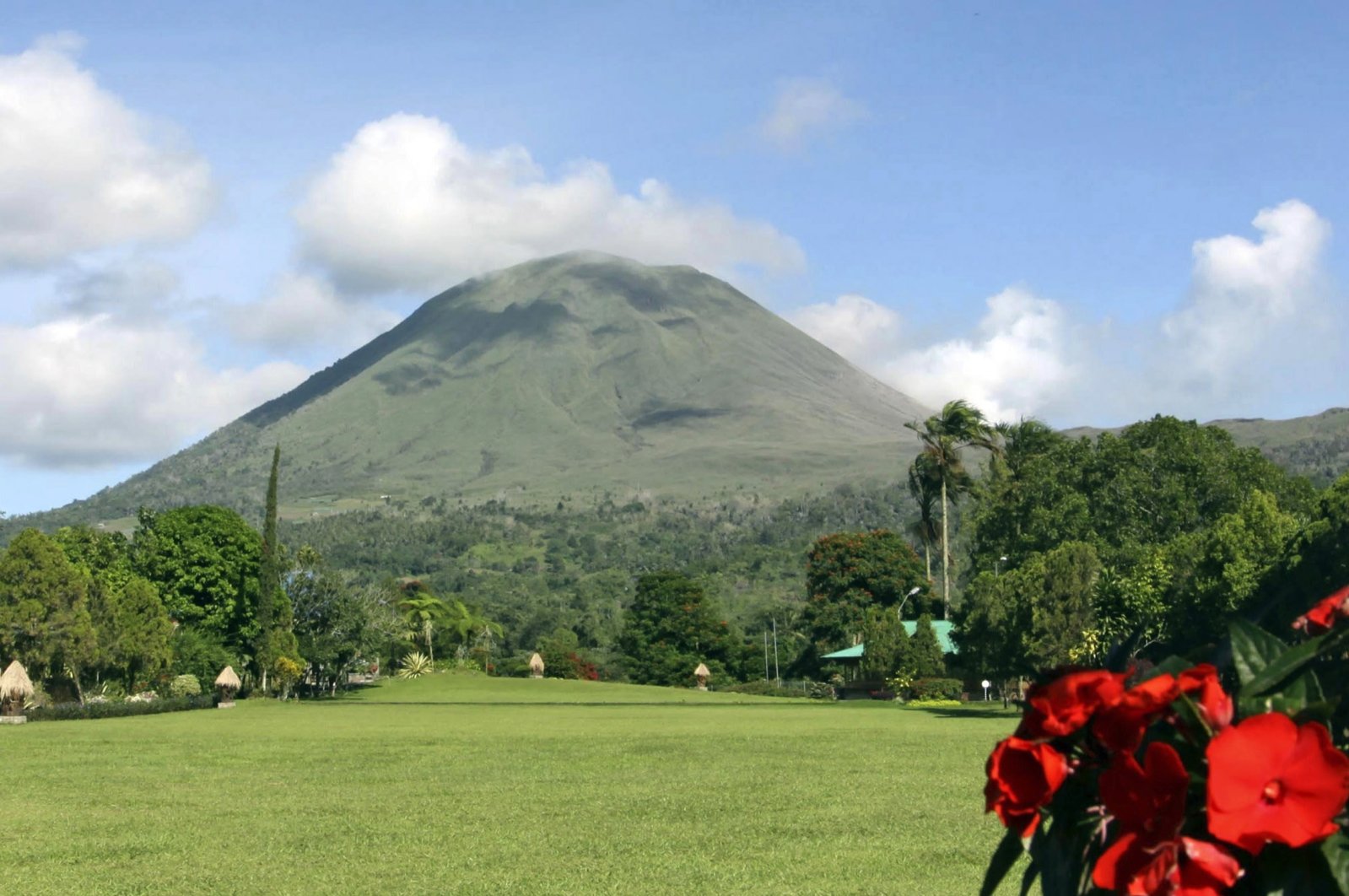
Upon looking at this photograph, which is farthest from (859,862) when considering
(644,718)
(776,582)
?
(776,582)

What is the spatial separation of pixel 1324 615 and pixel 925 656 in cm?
6121

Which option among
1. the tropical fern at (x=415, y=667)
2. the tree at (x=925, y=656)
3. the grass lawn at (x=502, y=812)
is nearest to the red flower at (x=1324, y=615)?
the grass lawn at (x=502, y=812)

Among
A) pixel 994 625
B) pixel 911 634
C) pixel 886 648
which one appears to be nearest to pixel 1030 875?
pixel 994 625

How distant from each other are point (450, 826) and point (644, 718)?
89.2ft

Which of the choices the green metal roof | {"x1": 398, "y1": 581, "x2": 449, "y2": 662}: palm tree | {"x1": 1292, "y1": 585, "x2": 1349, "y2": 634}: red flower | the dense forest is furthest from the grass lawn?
{"x1": 398, "y1": 581, "x2": 449, "y2": 662}: palm tree

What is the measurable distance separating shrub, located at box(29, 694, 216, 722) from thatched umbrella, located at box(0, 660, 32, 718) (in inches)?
19.6

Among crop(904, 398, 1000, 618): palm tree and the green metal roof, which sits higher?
crop(904, 398, 1000, 618): palm tree

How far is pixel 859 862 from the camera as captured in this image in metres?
10.6

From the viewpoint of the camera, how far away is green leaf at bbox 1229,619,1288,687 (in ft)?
6.48

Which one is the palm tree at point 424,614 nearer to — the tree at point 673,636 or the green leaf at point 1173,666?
the tree at point 673,636

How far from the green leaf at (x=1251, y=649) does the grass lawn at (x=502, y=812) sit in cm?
759

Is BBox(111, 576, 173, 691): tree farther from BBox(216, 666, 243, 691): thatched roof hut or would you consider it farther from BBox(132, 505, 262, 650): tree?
BBox(132, 505, 262, 650): tree

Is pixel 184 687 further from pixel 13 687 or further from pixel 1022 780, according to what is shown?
pixel 1022 780

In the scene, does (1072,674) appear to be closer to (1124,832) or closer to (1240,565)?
(1124,832)
